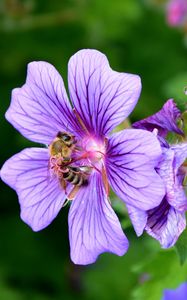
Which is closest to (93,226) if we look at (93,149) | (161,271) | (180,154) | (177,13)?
(93,149)

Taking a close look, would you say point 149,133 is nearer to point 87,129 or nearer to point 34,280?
point 87,129

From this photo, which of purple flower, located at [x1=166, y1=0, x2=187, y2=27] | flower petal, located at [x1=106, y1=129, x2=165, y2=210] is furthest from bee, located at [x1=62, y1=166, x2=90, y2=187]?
purple flower, located at [x1=166, y1=0, x2=187, y2=27]

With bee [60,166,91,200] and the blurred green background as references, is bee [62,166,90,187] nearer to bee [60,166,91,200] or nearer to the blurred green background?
bee [60,166,91,200]

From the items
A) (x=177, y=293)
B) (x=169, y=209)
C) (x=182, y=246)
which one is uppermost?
(x=169, y=209)

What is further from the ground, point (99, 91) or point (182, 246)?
point (99, 91)

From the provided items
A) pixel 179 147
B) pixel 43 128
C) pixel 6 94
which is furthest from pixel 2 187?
pixel 179 147

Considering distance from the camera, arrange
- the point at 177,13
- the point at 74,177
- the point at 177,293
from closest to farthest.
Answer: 1. the point at 74,177
2. the point at 177,293
3. the point at 177,13

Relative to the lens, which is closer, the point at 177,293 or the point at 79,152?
the point at 79,152

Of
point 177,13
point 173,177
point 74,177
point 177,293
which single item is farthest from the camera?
point 177,13

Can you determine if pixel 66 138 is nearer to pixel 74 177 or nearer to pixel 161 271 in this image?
pixel 74 177
